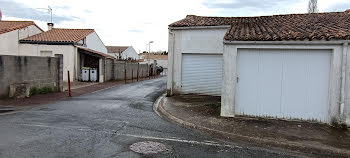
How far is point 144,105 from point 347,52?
7072mm

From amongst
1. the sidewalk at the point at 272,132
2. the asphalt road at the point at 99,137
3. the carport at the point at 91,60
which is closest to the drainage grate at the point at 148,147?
the asphalt road at the point at 99,137

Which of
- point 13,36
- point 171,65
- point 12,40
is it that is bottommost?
point 171,65

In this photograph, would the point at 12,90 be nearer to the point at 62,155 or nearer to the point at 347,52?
the point at 62,155

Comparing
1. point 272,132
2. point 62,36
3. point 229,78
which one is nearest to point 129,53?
point 62,36

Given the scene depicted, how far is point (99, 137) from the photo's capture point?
580 cm

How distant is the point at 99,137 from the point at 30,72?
8.47 metres

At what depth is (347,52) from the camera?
269 inches

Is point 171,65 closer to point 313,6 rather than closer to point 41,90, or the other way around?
point 41,90

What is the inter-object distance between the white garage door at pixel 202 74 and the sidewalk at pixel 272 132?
3.74 m

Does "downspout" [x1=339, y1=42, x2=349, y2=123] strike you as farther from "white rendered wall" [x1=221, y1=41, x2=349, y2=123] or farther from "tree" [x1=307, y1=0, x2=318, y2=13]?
"tree" [x1=307, y1=0, x2=318, y2=13]

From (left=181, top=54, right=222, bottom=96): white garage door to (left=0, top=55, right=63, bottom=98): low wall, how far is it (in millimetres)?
6901

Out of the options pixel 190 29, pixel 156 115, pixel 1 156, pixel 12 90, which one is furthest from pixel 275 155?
pixel 12 90

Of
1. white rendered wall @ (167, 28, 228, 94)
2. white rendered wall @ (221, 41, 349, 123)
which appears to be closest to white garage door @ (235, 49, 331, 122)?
white rendered wall @ (221, 41, 349, 123)

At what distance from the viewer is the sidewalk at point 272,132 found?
18.0 ft
